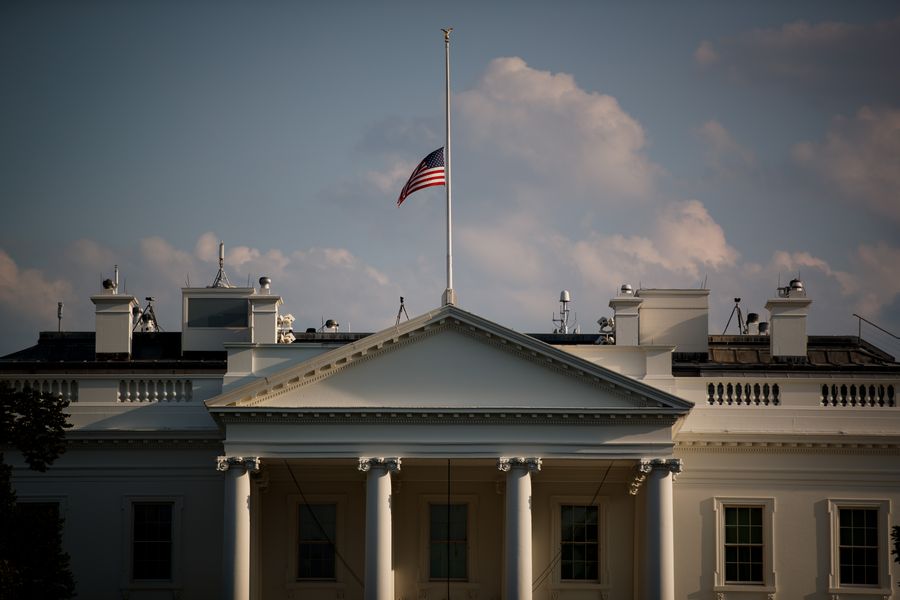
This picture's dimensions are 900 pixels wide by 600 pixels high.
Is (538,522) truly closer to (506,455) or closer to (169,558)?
(506,455)

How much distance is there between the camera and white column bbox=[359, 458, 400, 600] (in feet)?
133

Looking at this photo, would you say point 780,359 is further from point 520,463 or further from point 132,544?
point 132,544

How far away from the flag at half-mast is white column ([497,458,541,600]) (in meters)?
8.24

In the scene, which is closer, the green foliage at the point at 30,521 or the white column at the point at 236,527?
the green foliage at the point at 30,521

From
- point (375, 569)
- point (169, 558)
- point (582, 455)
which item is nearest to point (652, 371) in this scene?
point (582, 455)

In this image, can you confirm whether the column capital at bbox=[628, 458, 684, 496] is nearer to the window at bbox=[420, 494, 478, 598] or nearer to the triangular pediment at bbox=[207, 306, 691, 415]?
the triangular pediment at bbox=[207, 306, 691, 415]

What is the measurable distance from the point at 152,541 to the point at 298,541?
3.90 meters

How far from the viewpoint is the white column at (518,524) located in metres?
40.6

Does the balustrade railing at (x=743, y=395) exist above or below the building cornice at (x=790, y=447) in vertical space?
above

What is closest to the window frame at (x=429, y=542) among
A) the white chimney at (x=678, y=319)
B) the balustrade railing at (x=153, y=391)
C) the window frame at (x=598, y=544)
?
the window frame at (x=598, y=544)

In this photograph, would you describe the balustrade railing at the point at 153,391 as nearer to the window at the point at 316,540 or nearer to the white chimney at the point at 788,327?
the window at the point at 316,540

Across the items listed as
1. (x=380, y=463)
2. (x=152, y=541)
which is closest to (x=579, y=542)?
(x=380, y=463)

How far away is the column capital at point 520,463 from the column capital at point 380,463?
8.54 ft

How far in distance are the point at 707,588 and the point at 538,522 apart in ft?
15.8
